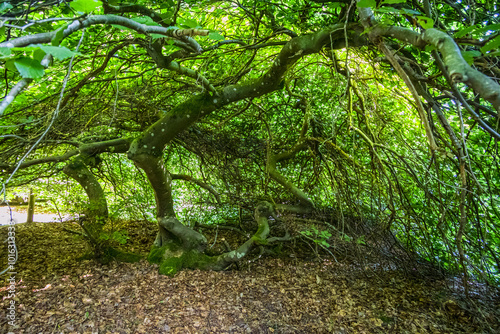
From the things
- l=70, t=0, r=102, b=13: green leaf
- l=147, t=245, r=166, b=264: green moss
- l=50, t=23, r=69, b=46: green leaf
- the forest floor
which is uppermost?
l=70, t=0, r=102, b=13: green leaf

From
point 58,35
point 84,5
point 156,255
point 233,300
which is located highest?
point 84,5

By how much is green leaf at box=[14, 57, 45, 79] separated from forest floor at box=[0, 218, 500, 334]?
2755 mm

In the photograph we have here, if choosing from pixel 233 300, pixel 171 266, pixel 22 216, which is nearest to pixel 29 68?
pixel 233 300

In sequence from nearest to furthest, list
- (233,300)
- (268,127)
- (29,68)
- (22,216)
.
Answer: (29,68)
(233,300)
(268,127)
(22,216)

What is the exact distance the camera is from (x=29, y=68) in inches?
35.2

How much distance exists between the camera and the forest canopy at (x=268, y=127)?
2686 mm

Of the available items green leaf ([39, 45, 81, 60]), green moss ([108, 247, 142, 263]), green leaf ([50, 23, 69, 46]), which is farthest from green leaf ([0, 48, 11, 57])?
green moss ([108, 247, 142, 263])

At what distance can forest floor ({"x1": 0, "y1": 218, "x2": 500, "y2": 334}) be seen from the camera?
2.88 meters

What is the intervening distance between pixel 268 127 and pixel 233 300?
9.26 ft

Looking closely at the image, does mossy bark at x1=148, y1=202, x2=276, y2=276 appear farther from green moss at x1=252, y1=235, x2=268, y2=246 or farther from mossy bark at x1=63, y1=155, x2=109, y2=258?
mossy bark at x1=63, y1=155, x2=109, y2=258

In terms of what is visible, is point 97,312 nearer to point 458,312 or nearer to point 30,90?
point 30,90

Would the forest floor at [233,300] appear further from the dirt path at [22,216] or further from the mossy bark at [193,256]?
the dirt path at [22,216]

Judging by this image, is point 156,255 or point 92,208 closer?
point 92,208

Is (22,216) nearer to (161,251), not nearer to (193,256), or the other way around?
(161,251)
